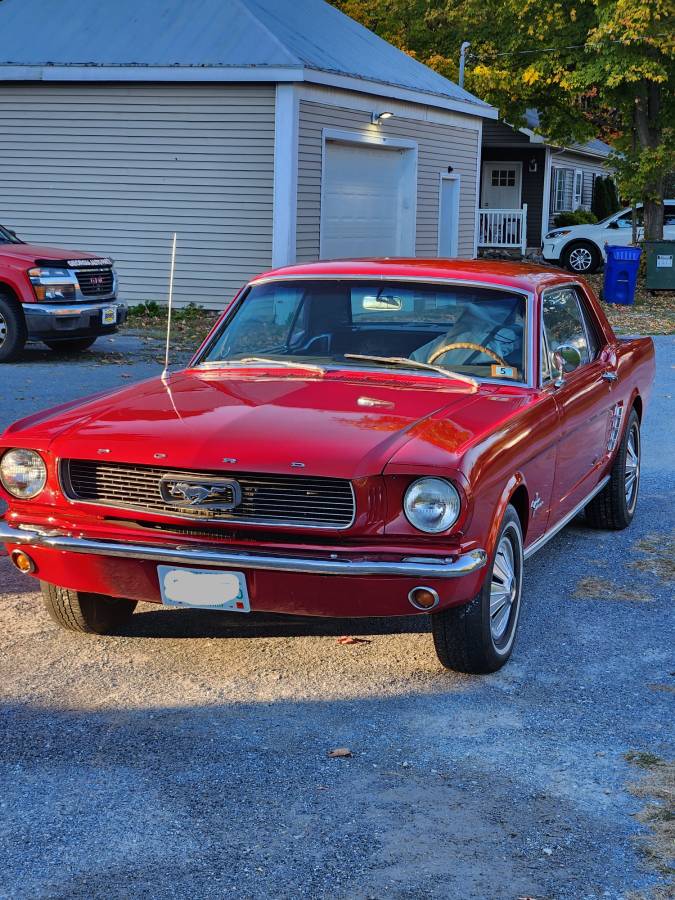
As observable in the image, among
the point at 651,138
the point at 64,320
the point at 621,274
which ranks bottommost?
the point at 64,320

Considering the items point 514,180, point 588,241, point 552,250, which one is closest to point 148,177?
point 552,250

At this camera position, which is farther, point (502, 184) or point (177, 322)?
point (502, 184)

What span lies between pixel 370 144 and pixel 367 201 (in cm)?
94

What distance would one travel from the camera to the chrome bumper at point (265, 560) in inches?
171

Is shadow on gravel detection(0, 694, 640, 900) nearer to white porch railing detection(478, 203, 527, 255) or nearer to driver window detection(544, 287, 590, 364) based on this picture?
driver window detection(544, 287, 590, 364)

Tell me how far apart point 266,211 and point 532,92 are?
13505mm

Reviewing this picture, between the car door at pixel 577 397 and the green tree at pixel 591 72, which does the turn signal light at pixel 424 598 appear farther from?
the green tree at pixel 591 72

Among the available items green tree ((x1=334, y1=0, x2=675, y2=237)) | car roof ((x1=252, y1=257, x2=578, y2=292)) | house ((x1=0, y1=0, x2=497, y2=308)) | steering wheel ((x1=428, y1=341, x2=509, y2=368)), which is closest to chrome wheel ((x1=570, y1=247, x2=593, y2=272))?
green tree ((x1=334, y1=0, x2=675, y2=237))

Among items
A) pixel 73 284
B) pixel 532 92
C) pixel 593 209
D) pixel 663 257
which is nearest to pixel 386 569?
pixel 73 284

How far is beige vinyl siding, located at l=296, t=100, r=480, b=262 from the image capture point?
19.0 meters

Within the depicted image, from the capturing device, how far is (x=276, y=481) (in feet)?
14.7

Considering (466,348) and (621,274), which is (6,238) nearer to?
(466,348)

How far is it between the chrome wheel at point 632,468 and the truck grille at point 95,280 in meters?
7.73

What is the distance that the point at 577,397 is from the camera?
606 cm
